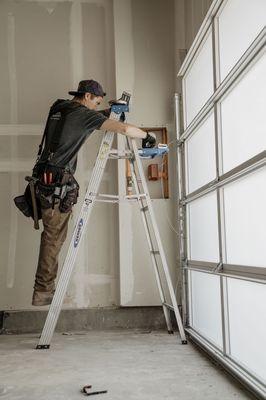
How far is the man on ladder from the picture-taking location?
3449mm

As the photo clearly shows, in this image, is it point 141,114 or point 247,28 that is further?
point 141,114

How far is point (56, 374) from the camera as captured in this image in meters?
2.59

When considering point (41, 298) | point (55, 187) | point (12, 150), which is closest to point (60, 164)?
point (55, 187)

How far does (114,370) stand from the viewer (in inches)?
104

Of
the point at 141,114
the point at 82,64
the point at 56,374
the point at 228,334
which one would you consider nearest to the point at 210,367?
the point at 228,334

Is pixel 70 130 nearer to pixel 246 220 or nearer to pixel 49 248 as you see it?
pixel 49 248

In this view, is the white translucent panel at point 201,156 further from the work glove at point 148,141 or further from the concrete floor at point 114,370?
the concrete floor at point 114,370

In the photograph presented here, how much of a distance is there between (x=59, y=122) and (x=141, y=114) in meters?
1.03

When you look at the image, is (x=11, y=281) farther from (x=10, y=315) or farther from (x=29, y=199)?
(x=29, y=199)

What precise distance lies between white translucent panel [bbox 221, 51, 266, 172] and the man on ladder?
0.86 m

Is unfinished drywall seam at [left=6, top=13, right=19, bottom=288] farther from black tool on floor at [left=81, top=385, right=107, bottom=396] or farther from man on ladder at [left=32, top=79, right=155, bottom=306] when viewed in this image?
black tool on floor at [left=81, top=385, right=107, bottom=396]

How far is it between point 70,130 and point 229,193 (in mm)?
1390

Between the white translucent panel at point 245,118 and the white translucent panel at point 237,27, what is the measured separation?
7.9 inches

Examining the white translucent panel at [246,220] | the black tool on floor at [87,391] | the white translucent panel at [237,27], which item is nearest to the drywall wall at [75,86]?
the white translucent panel at [237,27]
